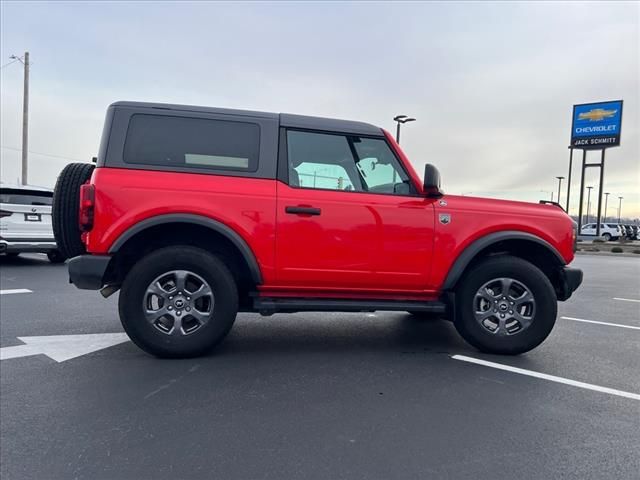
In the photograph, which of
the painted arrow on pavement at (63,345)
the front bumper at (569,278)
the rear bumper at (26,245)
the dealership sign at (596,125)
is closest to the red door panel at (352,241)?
the front bumper at (569,278)

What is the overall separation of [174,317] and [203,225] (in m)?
0.80

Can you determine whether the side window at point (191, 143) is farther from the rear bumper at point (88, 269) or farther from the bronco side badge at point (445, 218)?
the bronco side badge at point (445, 218)

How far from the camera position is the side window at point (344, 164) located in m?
3.95

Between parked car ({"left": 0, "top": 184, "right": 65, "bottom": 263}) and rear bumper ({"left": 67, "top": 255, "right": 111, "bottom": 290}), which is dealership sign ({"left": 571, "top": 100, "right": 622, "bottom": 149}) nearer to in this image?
parked car ({"left": 0, "top": 184, "right": 65, "bottom": 263})

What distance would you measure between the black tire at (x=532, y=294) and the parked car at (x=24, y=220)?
8.88m

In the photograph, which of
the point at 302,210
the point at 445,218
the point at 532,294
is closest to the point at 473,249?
the point at 445,218

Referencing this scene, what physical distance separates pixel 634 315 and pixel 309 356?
16.8 feet

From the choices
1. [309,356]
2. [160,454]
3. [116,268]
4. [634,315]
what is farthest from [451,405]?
[634,315]

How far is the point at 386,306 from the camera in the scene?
12.9 ft

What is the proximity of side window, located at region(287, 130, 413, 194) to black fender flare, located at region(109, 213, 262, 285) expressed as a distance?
0.74 m

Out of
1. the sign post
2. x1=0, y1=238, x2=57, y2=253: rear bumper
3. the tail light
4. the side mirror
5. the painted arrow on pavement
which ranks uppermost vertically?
the sign post

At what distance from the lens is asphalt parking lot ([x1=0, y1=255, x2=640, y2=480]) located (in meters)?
2.28

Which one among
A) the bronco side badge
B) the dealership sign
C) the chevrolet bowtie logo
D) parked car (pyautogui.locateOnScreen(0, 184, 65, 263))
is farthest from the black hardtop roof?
the chevrolet bowtie logo

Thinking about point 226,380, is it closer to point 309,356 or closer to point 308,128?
point 309,356
